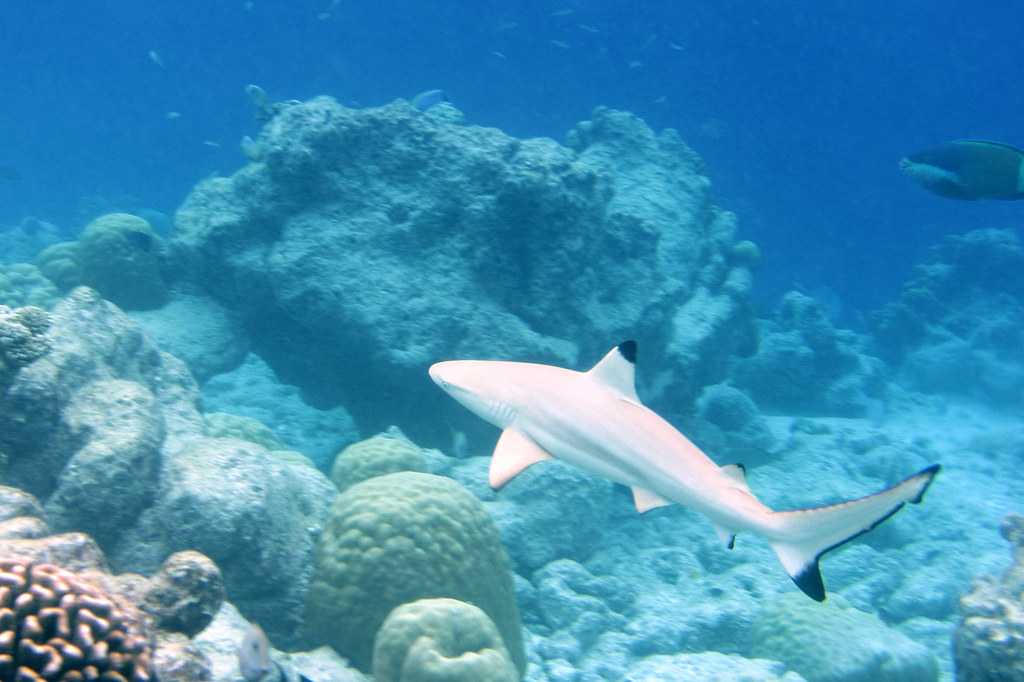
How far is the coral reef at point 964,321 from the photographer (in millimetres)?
22375

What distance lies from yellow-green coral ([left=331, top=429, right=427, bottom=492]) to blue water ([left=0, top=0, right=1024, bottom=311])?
3501 cm

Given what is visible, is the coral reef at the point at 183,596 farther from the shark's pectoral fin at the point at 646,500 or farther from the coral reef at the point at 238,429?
the coral reef at the point at 238,429

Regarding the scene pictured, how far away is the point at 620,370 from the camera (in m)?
4.08

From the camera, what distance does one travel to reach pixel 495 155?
31.9 feet

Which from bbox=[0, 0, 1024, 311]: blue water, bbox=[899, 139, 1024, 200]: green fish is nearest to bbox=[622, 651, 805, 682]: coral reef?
bbox=[899, 139, 1024, 200]: green fish

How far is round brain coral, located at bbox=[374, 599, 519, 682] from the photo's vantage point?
4.13 metres

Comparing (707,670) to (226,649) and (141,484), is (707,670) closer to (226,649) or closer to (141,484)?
(226,649)

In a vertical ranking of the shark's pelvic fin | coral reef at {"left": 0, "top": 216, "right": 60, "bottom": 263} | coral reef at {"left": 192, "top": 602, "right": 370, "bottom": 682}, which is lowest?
coral reef at {"left": 192, "top": 602, "right": 370, "bottom": 682}

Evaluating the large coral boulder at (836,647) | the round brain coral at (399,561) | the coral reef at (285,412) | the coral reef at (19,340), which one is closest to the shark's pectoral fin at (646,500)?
the round brain coral at (399,561)

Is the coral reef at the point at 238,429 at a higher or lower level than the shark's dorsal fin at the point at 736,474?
lower

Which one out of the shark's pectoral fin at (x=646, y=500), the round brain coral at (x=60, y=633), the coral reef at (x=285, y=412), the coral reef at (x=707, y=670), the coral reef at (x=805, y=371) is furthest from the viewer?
the coral reef at (x=805, y=371)

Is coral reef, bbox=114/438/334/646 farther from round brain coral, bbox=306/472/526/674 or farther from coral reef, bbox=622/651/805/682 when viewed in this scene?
coral reef, bbox=622/651/805/682

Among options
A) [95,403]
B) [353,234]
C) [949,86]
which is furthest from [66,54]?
[949,86]

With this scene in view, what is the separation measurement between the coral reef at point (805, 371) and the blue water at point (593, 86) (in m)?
19.2
